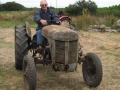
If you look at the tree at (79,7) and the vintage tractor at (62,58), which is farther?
the tree at (79,7)

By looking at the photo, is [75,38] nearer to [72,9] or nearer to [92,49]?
[92,49]

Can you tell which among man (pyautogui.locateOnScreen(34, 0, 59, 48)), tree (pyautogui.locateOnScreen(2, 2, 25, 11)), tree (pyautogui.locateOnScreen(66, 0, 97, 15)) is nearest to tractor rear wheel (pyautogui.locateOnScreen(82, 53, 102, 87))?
man (pyautogui.locateOnScreen(34, 0, 59, 48))

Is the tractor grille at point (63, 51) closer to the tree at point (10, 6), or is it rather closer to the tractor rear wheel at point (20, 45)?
the tractor rear wheel at point (20, 45)

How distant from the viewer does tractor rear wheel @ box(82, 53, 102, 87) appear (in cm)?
499

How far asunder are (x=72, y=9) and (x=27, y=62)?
24.2 metres

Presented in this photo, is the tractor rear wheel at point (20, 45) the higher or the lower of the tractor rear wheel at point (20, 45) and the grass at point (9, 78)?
the higher

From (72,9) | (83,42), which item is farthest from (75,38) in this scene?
(72,9)

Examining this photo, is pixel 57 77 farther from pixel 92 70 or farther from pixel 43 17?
pixel 43 17

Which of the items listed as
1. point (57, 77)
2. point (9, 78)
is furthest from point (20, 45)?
point (57, 77)

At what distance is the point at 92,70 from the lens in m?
5.30

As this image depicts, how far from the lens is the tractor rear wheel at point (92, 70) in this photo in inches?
196

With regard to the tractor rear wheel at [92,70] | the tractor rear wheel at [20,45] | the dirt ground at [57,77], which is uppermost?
the tractor rear wheel at [20,45]

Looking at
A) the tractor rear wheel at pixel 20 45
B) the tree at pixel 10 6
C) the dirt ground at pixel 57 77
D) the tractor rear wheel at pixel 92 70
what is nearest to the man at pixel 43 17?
the tractor rear wheel at pixel 20 45

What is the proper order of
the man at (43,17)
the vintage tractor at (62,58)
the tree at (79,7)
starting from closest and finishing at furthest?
the vintage tractor at (62,58)
the man at (43,17)
the tree at (79,7)
